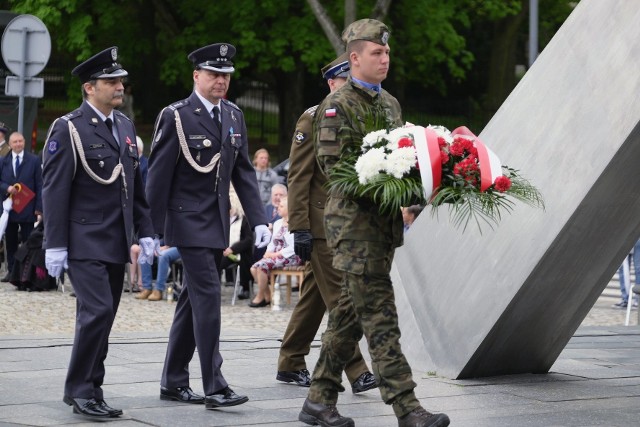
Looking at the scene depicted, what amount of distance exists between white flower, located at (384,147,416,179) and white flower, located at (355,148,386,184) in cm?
3

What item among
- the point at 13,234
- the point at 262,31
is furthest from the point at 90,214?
the point at 262,31

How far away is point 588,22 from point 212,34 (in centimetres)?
2184

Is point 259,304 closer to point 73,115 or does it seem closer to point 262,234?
point 262,234

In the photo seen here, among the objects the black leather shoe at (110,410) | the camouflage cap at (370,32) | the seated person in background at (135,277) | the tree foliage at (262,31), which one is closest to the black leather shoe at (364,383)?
the black leather shoe at (110,410)

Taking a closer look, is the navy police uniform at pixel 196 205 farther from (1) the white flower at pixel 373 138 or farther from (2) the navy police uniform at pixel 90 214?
(1) the white flower at pixel 373 138

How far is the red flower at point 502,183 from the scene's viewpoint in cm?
647

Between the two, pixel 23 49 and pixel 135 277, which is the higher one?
pixel 23 49

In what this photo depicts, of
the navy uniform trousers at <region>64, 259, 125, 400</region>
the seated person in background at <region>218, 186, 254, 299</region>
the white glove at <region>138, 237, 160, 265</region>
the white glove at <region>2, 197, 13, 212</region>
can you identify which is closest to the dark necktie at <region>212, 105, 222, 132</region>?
the white glove at <region>138, 237, 160, 265</region>

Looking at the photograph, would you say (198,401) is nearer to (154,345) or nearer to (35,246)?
(154,345)

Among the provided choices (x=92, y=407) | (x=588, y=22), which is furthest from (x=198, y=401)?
(x=588, y=22)

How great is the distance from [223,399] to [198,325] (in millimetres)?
437

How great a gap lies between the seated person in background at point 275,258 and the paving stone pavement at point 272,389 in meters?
2.73

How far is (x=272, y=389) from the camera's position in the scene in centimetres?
829

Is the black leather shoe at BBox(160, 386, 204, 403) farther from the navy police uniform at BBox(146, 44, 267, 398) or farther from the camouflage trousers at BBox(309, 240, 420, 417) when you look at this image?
the camouflage trousers at BBox(309, 240, 420, 417)
